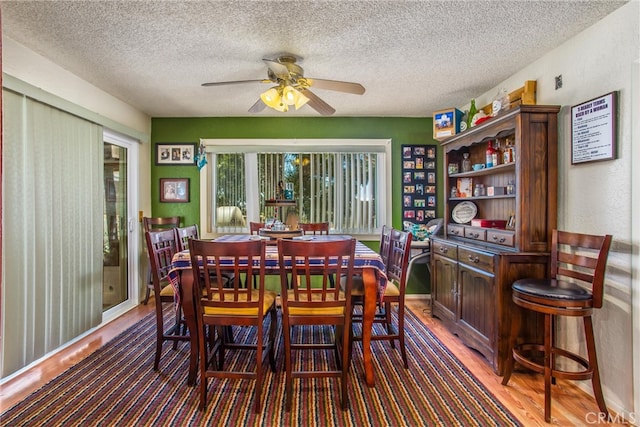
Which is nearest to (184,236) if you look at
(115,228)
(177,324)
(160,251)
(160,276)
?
(160,251)

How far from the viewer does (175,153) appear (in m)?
4.38

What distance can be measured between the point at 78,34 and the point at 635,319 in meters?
3.88

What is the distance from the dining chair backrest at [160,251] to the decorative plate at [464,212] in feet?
9.06

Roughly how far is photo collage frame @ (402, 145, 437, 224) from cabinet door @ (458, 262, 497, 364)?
1515mm

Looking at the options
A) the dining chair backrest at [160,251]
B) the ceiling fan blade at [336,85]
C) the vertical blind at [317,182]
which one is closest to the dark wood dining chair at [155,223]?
the vertical blind at [317,182]

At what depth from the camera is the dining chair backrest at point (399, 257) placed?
8.18 feet

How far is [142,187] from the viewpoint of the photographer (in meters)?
4.14

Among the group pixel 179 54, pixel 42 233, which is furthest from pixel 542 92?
pixel 42 233

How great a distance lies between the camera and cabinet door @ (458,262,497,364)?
2.44 meters

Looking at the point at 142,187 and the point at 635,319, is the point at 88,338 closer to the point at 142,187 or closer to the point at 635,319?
the point at 142,187

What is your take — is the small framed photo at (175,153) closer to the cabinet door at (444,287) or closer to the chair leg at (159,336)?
the chair leg at (159,336)

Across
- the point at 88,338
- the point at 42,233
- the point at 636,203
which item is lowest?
the point at 88,338

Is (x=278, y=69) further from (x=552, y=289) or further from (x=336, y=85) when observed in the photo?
(x=552, y=289)

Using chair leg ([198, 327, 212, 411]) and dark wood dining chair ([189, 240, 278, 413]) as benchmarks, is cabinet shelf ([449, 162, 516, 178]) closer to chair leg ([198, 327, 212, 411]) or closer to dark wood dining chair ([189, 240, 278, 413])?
dark wood dining chair ([189, 240, 278, 413])
